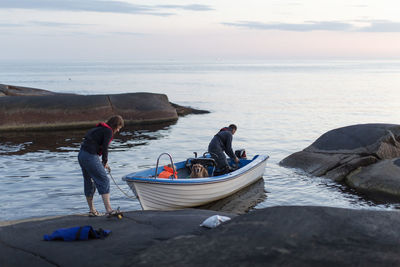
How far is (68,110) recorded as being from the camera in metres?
27.2

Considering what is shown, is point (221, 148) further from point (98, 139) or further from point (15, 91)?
point (15, 91)

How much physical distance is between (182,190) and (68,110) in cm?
1678

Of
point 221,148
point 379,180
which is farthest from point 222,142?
point 379,180

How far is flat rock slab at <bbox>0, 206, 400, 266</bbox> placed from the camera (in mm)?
6273

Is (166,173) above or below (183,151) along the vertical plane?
above

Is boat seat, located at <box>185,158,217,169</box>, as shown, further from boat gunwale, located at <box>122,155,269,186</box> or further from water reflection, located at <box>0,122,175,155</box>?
water reflection, located at <box>0,122,175,155</box>

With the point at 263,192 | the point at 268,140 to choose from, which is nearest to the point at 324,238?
the point at 263,192

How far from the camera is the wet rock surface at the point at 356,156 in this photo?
1514cm

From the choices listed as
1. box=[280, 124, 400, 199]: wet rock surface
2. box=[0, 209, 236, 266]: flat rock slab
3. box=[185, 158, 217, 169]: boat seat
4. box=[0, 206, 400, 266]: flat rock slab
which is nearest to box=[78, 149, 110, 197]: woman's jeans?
box=[0, 209, 236, 266]: flat rock slab

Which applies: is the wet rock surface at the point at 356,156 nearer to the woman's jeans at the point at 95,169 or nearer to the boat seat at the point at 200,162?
the boat seat at the point at 200,162

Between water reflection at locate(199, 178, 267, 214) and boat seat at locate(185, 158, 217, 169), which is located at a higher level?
boat seat at locate(185, 158, 217, 169)

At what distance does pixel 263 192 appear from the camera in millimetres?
15438

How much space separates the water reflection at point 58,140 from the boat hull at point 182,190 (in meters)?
9.66

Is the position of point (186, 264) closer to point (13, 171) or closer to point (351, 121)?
point (13, 171)
